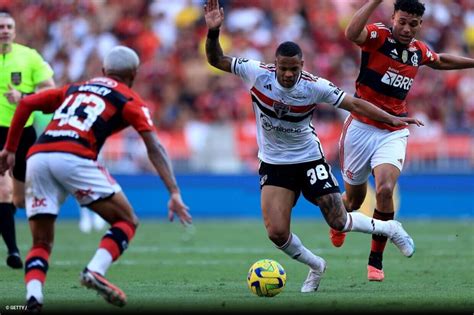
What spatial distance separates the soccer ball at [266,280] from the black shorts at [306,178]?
90 cm

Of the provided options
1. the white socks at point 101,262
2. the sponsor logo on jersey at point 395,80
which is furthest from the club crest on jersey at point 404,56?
the white socks at point 101,262

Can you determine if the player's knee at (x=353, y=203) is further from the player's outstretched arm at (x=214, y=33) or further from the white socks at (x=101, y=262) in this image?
the white socks at (x=101, y=262)

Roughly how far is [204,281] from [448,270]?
296 cm

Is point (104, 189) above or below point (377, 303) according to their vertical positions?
above

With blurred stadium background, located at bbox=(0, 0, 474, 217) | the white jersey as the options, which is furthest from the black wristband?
blurred stadium background, located at bbox=(0, 0, 474, 217)

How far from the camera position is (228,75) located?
23797 millimetres

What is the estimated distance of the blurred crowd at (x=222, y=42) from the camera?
75.2 ft

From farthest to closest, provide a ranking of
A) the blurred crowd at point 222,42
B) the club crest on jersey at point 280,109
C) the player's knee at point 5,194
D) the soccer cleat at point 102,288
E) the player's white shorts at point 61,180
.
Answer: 1. the blurred crowd at point 222,42
2. the player's knee at point 5,194
3. the club crest on jersey at point 280,109
4. the player's white shorts at point 61,180
5. the soccer cleat at point 102,288

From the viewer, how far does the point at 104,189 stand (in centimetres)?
783

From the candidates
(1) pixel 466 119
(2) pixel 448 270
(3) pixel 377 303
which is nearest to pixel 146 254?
(2) pixel 448 270

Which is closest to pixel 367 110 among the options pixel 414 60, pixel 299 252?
pixel 299 252

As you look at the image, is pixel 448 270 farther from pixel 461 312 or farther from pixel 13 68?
pixel 13 68

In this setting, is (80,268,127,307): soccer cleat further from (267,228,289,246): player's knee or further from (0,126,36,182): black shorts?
(0,126,36,182): black shorts

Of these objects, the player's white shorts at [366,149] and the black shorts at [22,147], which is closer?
the player's white shorts at [366,149]
